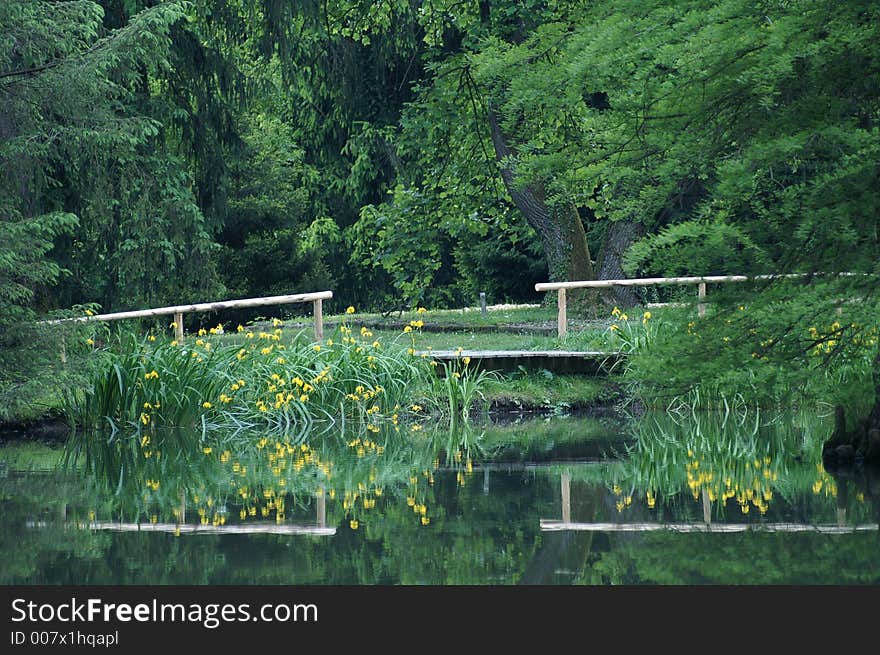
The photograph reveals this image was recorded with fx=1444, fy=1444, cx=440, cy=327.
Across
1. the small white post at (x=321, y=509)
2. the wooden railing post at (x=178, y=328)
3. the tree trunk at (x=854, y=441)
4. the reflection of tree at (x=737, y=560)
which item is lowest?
the reflection of tree at (x=737, y=560)

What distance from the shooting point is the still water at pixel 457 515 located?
22.8 ft

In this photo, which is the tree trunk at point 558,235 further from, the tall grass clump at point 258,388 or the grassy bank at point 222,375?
the tall grass clump at point 258,388

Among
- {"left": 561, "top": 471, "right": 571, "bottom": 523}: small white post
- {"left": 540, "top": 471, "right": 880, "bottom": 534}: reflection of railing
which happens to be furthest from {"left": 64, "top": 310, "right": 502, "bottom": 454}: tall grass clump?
{"left": 540, "top": 471, "right": 880, "bottom": 534}: reflection of railing

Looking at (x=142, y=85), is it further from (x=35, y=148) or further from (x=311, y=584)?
(x=311, y=584)

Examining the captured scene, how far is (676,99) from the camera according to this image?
29.8 ft

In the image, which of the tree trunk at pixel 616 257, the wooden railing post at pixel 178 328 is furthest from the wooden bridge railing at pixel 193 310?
the tree trunk at pixel 616 257

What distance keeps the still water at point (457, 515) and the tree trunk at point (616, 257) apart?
933 cm

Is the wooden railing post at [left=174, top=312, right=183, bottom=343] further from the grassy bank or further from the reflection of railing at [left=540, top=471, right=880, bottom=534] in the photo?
the reflection of railing at [left=540, top=471, right=880, bottom=534]

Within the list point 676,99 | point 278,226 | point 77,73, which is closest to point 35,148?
point 77,73

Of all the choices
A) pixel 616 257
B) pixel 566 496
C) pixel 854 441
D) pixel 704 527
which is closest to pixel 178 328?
pixel 566 496

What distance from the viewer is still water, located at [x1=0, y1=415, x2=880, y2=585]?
22.8 ft

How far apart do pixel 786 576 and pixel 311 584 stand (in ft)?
7.16

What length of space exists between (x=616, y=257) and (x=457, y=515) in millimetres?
14190

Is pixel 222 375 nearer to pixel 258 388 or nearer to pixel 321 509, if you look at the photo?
pixel 258 388
